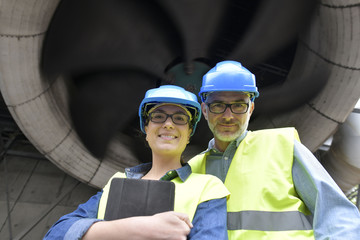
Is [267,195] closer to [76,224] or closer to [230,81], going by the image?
[230,81]

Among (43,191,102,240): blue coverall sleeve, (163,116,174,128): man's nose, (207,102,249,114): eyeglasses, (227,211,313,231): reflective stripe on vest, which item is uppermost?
(207,102,249,114): eyeglasses

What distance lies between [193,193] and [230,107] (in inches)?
19.0

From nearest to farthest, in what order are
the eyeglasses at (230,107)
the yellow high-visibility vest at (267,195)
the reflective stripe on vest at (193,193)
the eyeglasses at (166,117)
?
the reflective stripe on vest at (193,193) → the yellow high-visibility vest at (267,195) → the eyeglasses at (166,117) → the eyeglasses at (230,107)

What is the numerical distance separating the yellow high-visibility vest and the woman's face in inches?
10.8

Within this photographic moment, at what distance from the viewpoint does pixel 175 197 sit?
46.2 inches

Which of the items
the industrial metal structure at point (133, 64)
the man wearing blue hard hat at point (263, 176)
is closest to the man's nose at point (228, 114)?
the man wearing blue hard hat at point (263, 176)

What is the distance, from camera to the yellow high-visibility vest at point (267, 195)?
1.24 metres

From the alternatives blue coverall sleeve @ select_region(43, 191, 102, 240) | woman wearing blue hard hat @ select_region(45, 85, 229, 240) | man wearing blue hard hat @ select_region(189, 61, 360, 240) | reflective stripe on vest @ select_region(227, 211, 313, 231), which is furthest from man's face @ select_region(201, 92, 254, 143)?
blue coverall sleeve @ select_region(43, 191, 102, 240)

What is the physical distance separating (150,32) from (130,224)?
2.81 m

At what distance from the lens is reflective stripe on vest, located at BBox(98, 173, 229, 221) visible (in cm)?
114

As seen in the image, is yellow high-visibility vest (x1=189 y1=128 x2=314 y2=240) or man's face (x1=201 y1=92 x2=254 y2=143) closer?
yellow high-visibility vest (x1=189 y1=128 x2=314 y2=240)

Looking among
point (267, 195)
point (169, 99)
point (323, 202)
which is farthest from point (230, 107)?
point (323, 202)

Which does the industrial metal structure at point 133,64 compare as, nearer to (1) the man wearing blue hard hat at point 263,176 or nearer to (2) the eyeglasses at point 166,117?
(1) the man wearing blue hard hat at point 263,176

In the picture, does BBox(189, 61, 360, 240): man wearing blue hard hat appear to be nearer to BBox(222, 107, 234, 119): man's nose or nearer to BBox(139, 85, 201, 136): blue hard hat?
BBox(222, 107, 234, 119): man's nose
